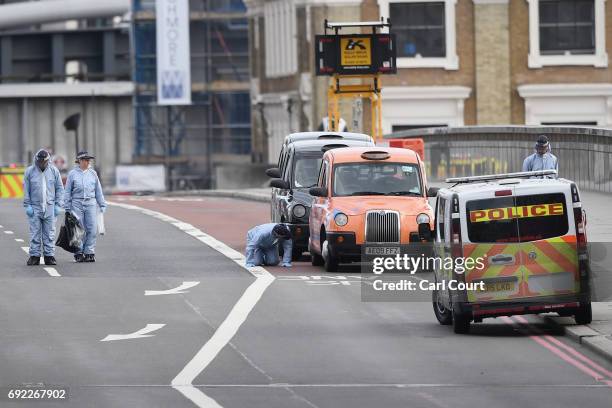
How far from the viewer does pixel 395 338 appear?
62.6 ft

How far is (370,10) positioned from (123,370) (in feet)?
158

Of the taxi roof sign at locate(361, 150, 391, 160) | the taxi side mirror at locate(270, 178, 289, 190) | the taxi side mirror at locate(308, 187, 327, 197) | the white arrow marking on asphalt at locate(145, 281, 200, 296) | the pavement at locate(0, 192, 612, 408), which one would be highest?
the taxi roof sign at locate(361, 150, 391, 160)

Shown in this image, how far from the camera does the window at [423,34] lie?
212 feet

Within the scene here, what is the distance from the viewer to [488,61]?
64.4 meters

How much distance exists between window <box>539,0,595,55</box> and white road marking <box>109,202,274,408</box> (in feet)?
109

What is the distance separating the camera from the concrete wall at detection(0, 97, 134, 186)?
9525 cm

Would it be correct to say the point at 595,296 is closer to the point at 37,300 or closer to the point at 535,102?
the point at 37,300

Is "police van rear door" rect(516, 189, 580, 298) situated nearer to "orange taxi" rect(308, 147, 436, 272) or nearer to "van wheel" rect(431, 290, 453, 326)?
"van wheel" rect(431, 290, 453, 326)

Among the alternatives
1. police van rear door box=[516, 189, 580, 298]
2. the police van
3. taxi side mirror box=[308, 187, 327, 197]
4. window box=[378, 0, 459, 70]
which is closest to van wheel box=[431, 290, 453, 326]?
the police van

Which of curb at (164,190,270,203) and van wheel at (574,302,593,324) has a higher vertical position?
curb at (164,190,270,203)

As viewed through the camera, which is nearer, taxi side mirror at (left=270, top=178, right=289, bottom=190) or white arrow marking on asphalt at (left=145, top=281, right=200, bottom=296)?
white arrow marking on asphalt at (left=145, top=281, right=200, bottom=296)

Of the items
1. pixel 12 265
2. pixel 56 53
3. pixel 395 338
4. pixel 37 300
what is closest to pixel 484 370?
pixel 395 338

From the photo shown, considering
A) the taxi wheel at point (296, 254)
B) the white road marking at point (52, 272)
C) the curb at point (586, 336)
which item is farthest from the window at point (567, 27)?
the curb at point (586, 336)

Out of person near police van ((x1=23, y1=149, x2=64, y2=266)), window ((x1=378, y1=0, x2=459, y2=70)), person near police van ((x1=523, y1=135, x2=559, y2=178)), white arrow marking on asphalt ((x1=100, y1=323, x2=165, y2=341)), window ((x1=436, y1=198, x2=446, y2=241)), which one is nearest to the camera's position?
white arrow marking on asphalt ((x1=100, y1=323, x2=165, y2=341))
